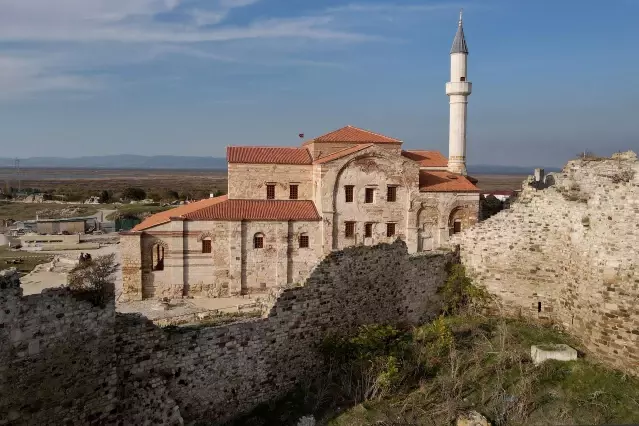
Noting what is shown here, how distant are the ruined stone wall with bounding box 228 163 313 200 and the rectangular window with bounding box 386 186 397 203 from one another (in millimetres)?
3659

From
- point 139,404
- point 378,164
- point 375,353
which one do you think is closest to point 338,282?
point 375,353

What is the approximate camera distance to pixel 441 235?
25250 millimetres

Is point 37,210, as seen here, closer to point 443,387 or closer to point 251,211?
point 251,211

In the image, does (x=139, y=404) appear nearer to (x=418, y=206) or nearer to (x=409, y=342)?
(x=409, y=342)

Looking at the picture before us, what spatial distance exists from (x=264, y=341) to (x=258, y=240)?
14620 millimetres

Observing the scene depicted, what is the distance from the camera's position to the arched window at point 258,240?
79.4ft

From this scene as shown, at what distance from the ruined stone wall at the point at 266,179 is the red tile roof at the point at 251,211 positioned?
18.7 inches

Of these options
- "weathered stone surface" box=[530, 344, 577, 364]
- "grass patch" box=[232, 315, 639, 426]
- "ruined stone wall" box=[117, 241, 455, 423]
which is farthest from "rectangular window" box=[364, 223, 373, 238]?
"weathered stone surface" box=[530, 344, 577, 364]

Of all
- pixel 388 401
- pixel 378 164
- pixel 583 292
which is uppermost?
pixel 378 164

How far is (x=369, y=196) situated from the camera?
25.2 m

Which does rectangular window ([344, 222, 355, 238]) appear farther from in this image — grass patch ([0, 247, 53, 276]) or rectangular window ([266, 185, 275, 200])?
grass patch ([0, 247, 53, 276])

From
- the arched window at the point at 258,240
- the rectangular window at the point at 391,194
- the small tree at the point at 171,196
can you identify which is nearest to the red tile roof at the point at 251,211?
the arched window at the point at 258,240

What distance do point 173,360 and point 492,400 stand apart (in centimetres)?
527

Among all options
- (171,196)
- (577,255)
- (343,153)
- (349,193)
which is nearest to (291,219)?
(349,193)
